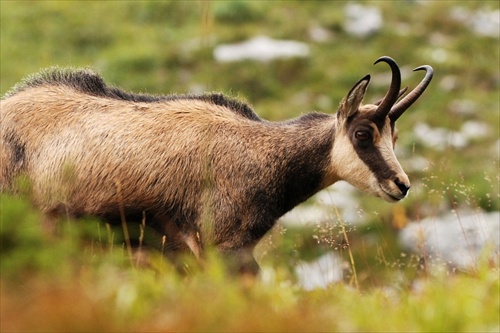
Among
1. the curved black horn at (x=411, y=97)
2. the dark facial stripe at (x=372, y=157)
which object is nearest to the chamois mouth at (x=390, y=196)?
the dark facial stripe at (x=372, y=157)

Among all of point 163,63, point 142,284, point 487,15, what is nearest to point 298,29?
point 163,63

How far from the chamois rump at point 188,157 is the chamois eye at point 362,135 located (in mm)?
12

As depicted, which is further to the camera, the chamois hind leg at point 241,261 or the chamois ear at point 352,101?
the chamois ear at point 352,101

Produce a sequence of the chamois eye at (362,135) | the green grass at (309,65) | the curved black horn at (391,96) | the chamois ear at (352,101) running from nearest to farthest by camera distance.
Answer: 1. the curved black horn at (391,96)
2. the chamois ear at (352,101)
3. the chamois eye at (362,135)
4. the green grass at (309,65)

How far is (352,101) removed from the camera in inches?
352

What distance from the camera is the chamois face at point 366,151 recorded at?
8.80 meters

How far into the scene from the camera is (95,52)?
74.3 ft

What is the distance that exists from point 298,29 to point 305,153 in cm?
1528

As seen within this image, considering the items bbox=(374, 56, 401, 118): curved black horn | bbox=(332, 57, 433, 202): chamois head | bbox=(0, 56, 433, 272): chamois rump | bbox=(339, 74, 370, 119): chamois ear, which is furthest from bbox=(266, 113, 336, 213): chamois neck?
bbox=(374, 56, 401, 118): curved black horn

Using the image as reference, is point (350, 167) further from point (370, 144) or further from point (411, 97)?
point (411, 97)

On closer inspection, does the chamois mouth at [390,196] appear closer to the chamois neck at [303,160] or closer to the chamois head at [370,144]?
the chamois head at [370,144]

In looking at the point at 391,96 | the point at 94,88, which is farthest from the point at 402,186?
the point at 94,88

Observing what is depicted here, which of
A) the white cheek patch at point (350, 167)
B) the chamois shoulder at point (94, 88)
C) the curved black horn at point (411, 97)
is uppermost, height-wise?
the chamois shoulder at point (94, 88)

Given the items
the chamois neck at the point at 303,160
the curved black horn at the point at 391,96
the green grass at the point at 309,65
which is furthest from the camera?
the green grass at the point at 309,65
